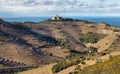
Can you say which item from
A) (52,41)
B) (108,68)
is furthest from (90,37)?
(108,68)

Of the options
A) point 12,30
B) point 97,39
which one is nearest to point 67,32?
point 97,39

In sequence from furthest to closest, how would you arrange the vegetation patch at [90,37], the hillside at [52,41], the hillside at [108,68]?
the vegetation patch at [90,37], the hillside at [52,41], the hillside at [108,68]

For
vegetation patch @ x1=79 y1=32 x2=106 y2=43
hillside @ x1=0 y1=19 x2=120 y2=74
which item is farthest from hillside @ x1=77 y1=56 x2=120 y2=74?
vegetation patch @ x1=79 y1=32 x2=106 y2=43

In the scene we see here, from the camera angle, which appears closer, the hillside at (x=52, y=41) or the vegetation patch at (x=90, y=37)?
the hillside at (x=52, y=41)

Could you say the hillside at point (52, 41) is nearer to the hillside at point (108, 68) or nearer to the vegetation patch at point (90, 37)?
the vegetation patch at point (90, 37)

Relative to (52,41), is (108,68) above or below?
above

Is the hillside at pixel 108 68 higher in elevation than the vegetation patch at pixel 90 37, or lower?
higher

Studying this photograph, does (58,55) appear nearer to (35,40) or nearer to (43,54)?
(43,54)

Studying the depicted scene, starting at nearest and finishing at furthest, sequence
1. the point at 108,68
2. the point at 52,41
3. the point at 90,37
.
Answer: the point at 108,68, the point at 52,41, the point at 90,37

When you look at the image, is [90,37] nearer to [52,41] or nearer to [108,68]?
[52,41]

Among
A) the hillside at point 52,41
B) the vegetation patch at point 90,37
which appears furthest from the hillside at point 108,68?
the vegetation patch at point 90,37

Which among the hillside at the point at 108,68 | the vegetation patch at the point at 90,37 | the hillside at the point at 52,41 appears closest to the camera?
the hillside at the point at 108,68
